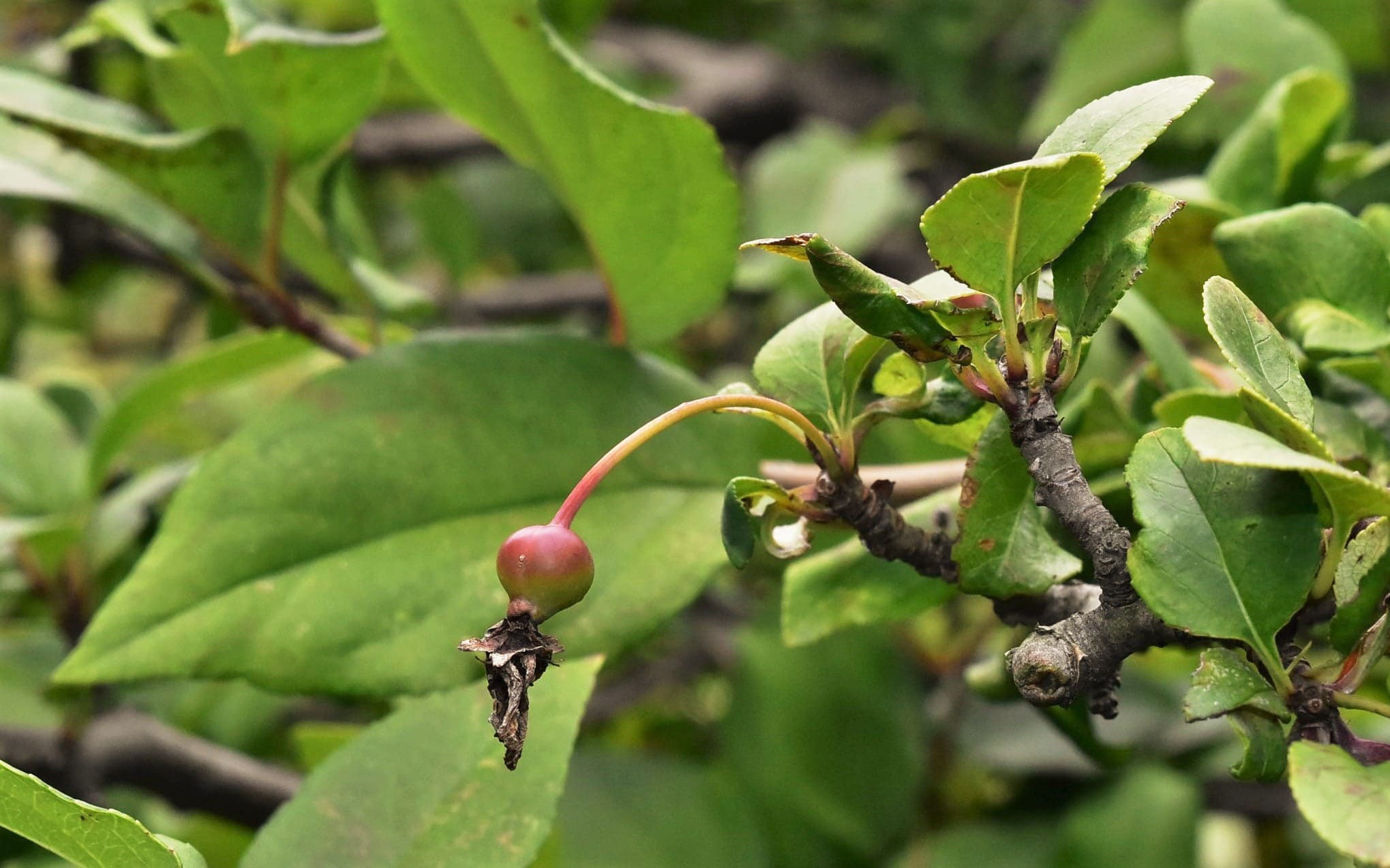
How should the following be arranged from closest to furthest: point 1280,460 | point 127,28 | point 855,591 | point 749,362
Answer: point 1280,460 < point 855,591 < point 127,28 < point 749,362

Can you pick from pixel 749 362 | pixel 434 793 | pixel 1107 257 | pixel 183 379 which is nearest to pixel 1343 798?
pixel 1107 257

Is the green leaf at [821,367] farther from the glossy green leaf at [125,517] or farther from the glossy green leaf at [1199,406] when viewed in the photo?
the glossy green leaf at [125,517]

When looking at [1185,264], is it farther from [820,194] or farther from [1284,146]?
[820,194]

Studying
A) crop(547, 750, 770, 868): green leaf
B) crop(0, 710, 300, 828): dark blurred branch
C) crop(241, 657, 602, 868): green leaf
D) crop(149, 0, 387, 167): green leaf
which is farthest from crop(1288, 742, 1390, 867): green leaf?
crop(547, 750, 770, 868): green leaf

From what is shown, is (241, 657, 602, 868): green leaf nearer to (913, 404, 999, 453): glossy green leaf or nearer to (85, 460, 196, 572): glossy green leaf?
(913, 404, 999, 453): glossy green leaf

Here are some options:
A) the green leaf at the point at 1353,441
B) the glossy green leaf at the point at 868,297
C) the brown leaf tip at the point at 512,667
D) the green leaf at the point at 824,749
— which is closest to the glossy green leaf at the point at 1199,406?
the green leaf at the point at 1353,441

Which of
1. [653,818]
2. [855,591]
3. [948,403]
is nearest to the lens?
[948,403]
